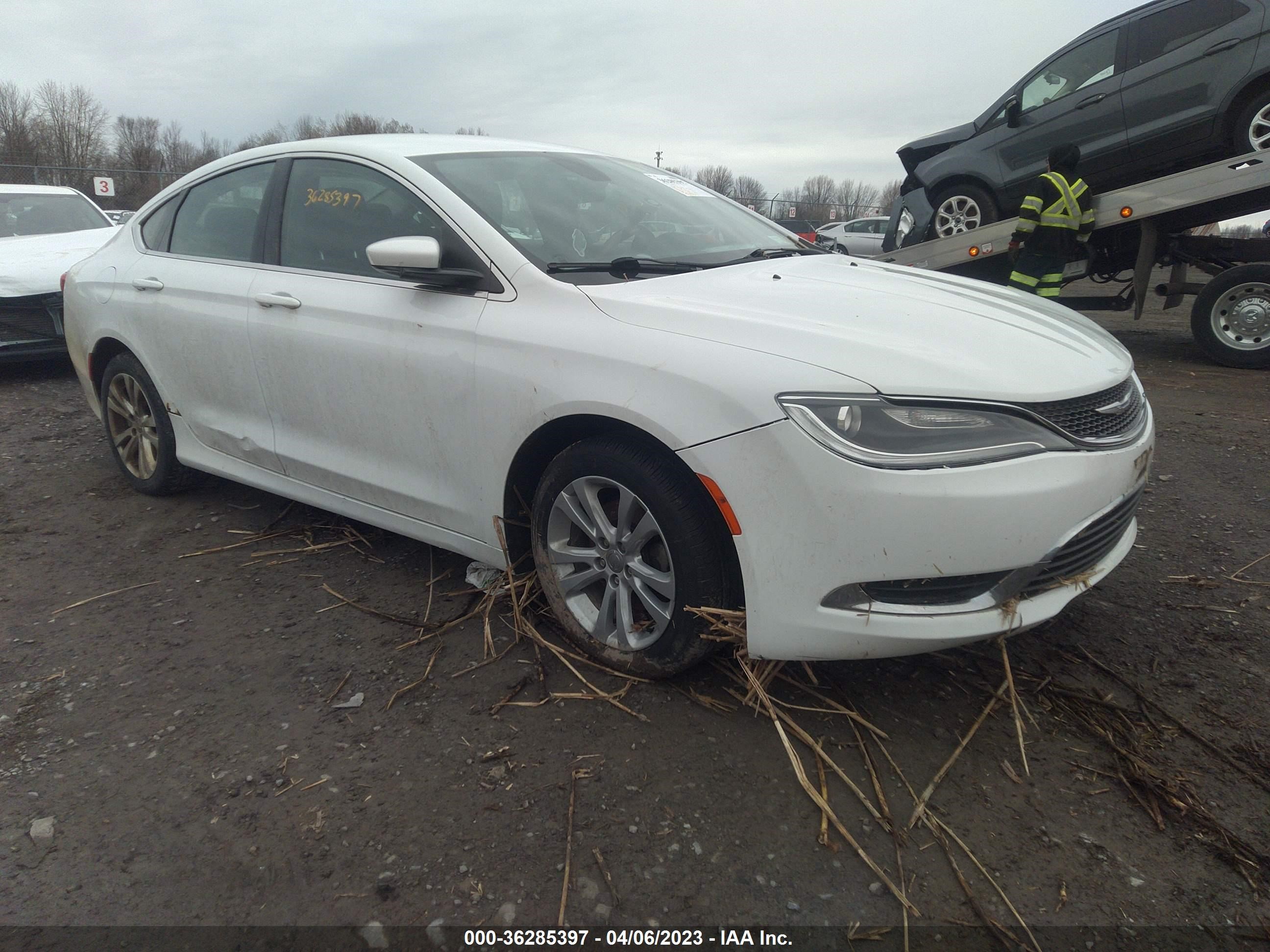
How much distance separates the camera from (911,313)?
2.57 metres

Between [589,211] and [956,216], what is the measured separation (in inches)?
302

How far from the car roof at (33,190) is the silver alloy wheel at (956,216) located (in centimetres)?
925

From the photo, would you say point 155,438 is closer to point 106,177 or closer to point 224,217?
Answer: point 224,217

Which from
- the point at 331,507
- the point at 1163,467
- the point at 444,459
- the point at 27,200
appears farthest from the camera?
the point at 27,200

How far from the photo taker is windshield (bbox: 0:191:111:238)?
27.8ft

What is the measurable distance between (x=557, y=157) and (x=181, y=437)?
2.21m

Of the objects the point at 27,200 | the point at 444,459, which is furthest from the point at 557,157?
the point at 27,200

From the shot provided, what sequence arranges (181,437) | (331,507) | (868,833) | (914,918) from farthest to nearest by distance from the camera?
(181,437)
(331,507)
(868,833)
(914,918)

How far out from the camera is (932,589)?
224 centimetres

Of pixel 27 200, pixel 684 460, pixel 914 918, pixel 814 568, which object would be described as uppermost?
pixel 27 200

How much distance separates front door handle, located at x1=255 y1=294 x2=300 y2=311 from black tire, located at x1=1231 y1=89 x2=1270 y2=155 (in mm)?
7554

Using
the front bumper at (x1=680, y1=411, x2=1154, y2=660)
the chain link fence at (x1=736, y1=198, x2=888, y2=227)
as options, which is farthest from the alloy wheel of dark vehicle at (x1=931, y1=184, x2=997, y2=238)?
the chain link fence at (x1=736, y1=198, x2=888, y2=227)

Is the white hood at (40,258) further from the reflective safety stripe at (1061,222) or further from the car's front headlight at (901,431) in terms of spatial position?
the reflective safety stripe at (1061,222)

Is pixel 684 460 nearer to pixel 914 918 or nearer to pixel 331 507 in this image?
pixel 914 918
